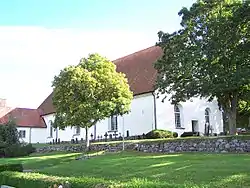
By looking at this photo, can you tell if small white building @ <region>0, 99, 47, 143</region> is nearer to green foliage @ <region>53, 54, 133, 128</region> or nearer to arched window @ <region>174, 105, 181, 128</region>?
arched window @ <region>174, 105, 181, 128</region>

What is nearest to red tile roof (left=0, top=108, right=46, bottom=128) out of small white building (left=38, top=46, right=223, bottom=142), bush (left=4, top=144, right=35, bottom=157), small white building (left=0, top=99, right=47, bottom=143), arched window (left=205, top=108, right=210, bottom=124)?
small white building (left=0, top=99, right=47, bottom=143)

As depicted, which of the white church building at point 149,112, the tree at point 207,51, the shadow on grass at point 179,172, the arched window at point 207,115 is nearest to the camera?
the shadow on grass at point 179,172

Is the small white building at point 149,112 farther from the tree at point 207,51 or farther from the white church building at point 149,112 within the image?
the tree at point 207,51

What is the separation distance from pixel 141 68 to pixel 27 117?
21.0 meters

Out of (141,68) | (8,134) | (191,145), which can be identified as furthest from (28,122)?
(191,145)

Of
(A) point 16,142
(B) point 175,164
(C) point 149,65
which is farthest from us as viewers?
(C) point 149,65

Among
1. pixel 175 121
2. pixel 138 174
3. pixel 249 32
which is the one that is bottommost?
pixel 138 174

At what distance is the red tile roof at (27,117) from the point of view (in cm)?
4756

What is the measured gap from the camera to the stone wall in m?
19.3

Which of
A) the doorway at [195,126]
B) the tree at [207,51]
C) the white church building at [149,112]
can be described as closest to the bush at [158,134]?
the white church building at [149,112]

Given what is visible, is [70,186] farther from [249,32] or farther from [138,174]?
[249,32]

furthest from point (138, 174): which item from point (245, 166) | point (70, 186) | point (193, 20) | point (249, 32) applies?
point (193, 20)

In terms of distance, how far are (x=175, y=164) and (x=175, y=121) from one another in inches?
801

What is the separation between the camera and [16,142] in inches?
1206
